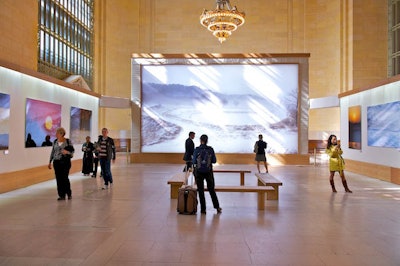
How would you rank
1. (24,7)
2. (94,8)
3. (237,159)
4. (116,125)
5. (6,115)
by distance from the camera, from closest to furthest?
(6,115), (24,7), (237,159), (94,8), (116,125)

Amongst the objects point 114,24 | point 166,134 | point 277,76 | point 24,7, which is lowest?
point 166,134

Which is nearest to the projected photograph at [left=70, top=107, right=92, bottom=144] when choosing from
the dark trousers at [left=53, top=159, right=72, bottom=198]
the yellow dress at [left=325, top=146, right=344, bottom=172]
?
the dark trousers at [left=53, top=159, right=72, bottom=198]

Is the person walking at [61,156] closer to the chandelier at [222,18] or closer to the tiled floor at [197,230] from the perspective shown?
the tiled floor at [197,230]

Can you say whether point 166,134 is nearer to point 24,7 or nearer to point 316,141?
point 24,7

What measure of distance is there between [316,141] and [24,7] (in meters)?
20.8

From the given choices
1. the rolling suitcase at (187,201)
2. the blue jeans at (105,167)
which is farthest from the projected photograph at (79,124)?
the rolling suitcase at (187,201)

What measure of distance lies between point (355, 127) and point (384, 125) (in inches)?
103

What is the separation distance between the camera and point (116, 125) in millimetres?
27844

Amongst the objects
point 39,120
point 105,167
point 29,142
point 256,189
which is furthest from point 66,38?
point 256,189

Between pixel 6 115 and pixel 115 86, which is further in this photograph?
pixel 115 86

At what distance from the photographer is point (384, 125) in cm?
1316

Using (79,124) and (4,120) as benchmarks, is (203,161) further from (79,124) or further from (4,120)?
(79,124)

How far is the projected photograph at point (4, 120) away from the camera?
31.8 ft

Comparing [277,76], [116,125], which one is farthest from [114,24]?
[277,76]
